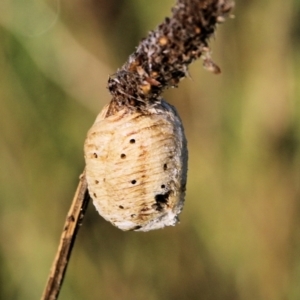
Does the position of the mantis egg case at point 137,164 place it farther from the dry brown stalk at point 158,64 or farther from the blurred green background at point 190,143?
the blurred green background at point 190,143

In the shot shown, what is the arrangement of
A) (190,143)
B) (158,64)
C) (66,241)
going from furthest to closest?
(190,143)
(66,241)
(158,64)

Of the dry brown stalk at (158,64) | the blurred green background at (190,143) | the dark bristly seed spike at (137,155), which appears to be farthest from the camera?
the blurred green background at (190,143)

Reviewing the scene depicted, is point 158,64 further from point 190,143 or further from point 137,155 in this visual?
point 190,143

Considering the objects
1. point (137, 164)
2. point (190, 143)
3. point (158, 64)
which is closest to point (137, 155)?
point (137, 164)

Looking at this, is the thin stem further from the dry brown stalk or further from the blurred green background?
the blurred green background

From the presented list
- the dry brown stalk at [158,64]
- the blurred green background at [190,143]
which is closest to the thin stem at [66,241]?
the dry brown stalk at [158,64]
